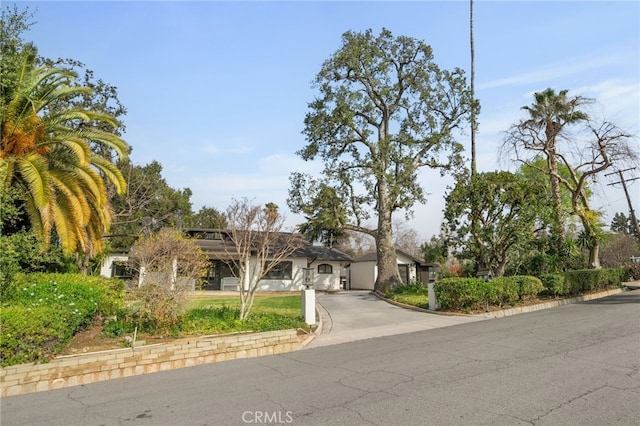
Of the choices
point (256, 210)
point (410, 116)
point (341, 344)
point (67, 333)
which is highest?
point (410, 116)

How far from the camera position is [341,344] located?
33.7ft

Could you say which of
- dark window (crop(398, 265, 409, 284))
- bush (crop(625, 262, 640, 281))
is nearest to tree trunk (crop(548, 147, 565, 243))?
bush (crop(625, 262, 640, 281))

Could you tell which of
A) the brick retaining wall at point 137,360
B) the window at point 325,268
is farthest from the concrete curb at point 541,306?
the window at point 325,268

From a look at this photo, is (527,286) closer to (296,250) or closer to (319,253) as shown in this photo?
(296,250)

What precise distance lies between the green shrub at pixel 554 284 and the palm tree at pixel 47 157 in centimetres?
1828

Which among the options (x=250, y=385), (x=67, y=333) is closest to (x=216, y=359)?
(x=250, y=385)

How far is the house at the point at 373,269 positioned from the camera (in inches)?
1342

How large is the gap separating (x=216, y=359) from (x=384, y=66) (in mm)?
21628

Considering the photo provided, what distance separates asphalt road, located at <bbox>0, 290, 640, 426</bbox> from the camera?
5.07 metres

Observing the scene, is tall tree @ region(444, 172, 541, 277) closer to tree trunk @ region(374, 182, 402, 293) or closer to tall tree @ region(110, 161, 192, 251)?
tree trunk @ region(374, 182, 402, 293)

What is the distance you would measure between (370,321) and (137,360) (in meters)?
8.55

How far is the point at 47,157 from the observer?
12570mm

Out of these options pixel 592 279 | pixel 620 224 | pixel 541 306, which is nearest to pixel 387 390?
pixel 541 306

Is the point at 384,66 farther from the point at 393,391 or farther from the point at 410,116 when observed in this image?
the point at 393,391
